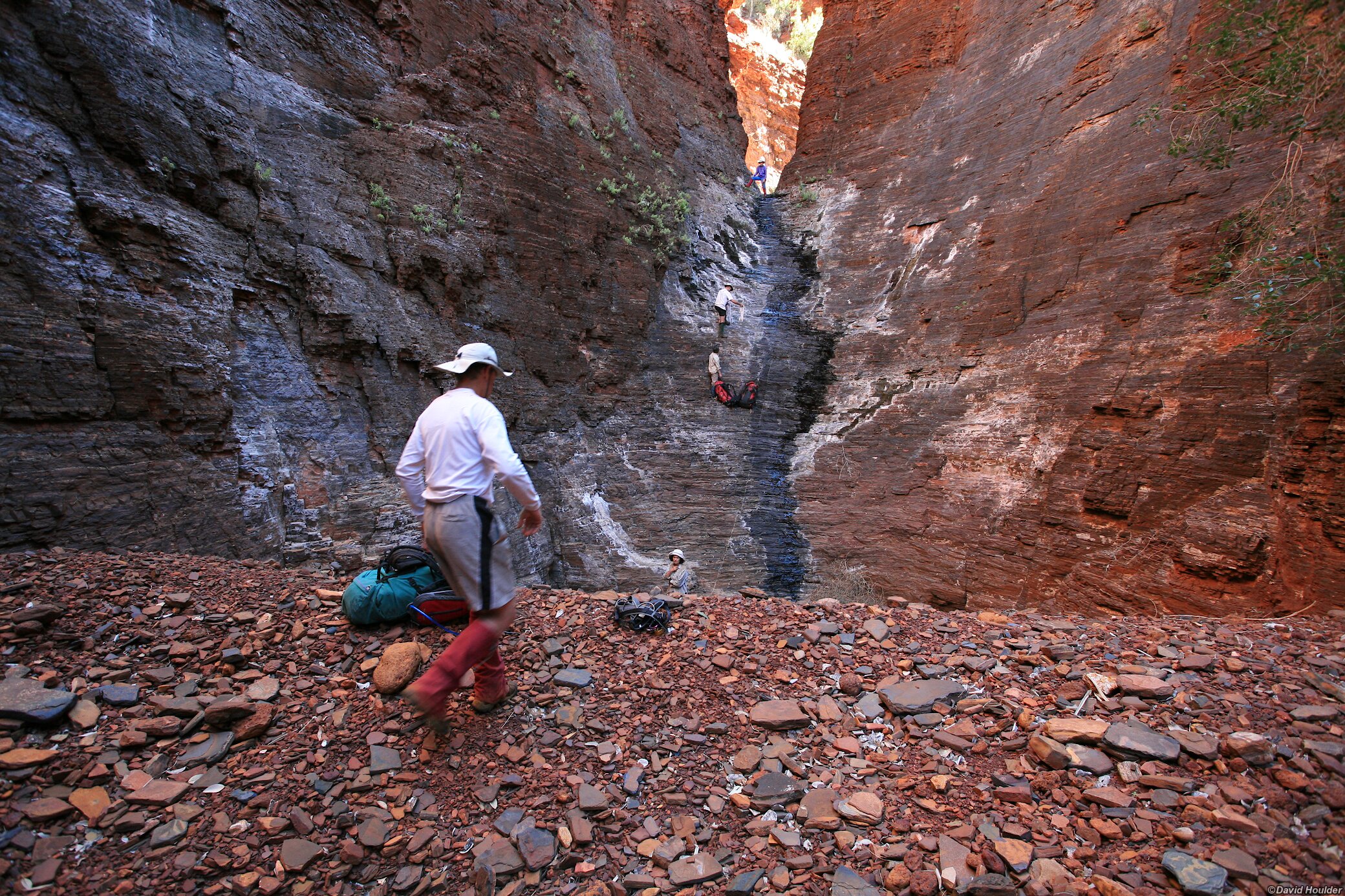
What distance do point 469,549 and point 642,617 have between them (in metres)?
1.31

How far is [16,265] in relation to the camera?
3.78 meters

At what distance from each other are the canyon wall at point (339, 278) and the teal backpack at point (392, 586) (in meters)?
2.51

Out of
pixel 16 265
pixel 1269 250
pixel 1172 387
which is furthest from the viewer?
pixel 1172 387

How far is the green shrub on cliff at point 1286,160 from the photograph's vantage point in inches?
145

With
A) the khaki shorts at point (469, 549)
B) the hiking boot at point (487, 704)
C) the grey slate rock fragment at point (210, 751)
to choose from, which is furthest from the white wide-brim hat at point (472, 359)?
the grey slate rock fragment at point (210, 751)

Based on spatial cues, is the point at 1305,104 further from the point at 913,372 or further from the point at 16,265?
the point at 16,265

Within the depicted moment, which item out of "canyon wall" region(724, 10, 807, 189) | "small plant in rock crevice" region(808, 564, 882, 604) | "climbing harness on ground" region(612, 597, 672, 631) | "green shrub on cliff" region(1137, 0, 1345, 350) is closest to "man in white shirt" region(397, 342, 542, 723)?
"climbing harness on ground" region(612, 597, 672, 631)

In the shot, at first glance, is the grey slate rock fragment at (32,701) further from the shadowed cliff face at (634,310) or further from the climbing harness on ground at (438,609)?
the shadowed cliff face at (634,310)

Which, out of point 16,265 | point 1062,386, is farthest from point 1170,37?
point 16,265

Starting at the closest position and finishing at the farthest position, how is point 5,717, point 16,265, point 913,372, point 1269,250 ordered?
point 5,717 → point 16,265 → point 1269,250 → point 913,372

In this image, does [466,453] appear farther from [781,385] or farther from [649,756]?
[781,385]

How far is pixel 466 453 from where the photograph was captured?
8.23ft

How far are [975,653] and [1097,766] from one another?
2.90ft

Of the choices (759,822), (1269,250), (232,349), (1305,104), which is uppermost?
(1305,104)
